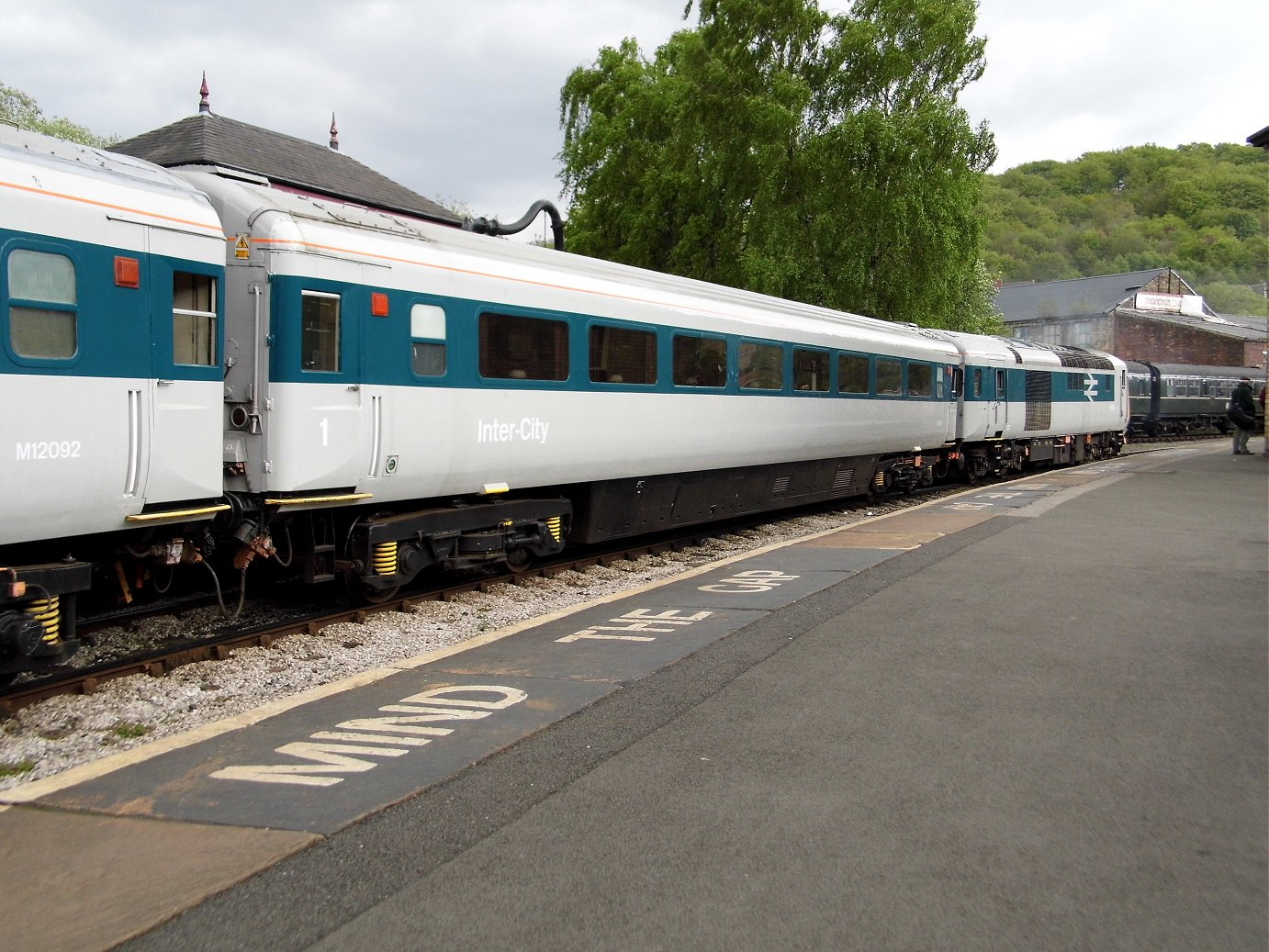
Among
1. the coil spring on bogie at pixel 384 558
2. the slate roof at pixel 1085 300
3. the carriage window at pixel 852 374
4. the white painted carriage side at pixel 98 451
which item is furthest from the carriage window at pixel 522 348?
the slate roof at pixel 1085 300

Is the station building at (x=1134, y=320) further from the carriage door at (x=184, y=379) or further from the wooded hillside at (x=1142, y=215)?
the carriage door at (x=184, y=379)

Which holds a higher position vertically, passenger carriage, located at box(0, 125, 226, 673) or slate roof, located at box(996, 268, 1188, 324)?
slate roof, located at box(996, 268, 1188, 324)

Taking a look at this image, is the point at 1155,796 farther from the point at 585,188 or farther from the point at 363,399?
the point at 585,188

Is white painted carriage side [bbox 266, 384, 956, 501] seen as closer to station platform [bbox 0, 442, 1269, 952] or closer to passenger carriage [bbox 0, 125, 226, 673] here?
passenger carriage [bbox 0, 125, 226, 673]

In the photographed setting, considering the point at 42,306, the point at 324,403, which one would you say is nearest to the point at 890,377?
the point at 324,403

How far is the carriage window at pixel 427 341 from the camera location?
8.65m

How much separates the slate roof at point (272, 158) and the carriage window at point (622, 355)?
36.7ft

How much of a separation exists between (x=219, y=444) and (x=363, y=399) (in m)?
1.32

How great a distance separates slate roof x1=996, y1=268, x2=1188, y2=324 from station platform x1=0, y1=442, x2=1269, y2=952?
7203cm

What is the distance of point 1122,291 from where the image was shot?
74.2 metres

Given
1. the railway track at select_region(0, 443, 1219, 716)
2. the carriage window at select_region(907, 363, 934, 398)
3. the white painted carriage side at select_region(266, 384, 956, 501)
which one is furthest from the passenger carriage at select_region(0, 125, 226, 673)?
the carriage window at select_region(907, 363, 934, 398)

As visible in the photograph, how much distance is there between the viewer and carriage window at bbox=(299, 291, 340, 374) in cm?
773

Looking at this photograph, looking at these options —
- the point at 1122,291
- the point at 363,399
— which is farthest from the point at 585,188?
the point at 1122,291

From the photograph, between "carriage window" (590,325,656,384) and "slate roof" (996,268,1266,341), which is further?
"slate roof" (996,268,1266,341)
